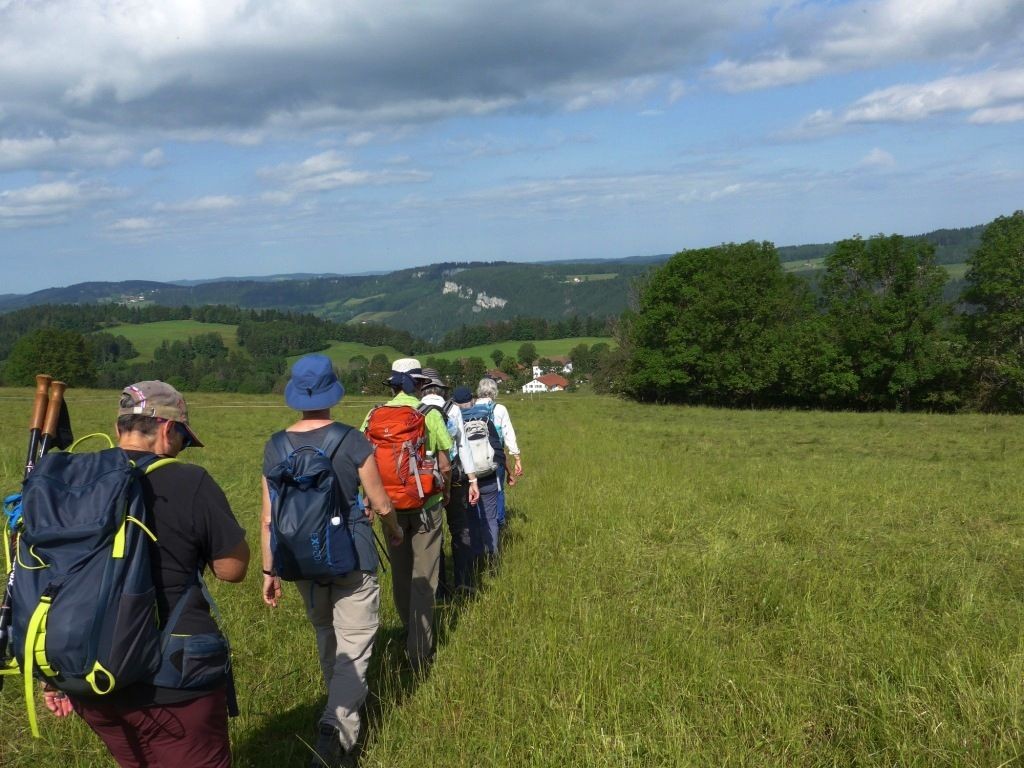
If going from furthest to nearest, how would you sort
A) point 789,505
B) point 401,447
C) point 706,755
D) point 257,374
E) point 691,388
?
point 257,374 → point 691,388 → point 789,505 → point 401,447 → point 706,755

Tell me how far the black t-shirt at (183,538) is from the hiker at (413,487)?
6.47ft

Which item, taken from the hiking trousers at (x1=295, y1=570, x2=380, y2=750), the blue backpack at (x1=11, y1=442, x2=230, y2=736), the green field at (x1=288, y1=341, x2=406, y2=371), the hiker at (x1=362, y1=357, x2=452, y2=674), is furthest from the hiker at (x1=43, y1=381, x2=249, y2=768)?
the green field at (x1=288, y1=341, x2=406, y2=371)

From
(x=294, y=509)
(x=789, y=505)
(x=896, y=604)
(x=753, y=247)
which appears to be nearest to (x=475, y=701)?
(x=294, y=509)

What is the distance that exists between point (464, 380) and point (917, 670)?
287 feet

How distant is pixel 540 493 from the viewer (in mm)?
11531

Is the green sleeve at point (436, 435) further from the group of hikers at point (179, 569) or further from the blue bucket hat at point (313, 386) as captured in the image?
the blue bucket hat at point (313, 386)

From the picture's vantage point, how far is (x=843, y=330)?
4397cm

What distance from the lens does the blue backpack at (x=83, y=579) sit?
2.43m

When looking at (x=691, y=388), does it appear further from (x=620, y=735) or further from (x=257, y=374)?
(x=257, y=374)

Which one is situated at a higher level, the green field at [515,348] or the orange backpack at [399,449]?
the orange backpack at [399,449]

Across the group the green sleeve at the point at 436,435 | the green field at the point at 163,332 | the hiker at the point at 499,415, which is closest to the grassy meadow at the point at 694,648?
the hiker at the point at 499,415

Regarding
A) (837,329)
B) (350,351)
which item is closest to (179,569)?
(837,329)

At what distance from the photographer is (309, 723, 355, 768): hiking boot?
Result: 376cm

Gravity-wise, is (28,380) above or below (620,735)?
below
